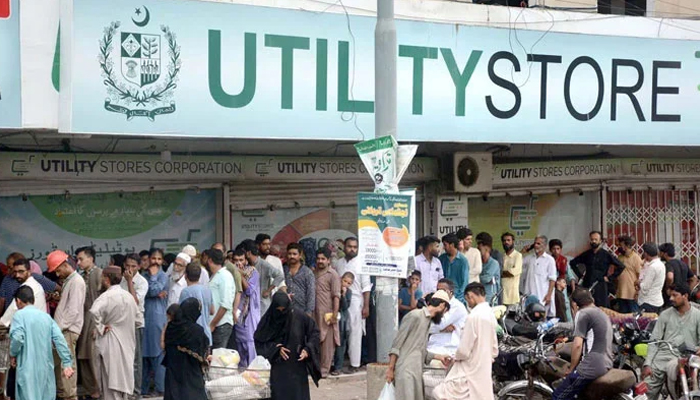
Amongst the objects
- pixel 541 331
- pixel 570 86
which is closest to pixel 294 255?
pixel 541 331

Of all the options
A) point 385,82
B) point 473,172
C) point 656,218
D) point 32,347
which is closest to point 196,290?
point 32,347

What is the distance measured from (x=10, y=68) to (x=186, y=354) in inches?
129

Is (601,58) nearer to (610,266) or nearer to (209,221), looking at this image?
(610,266)

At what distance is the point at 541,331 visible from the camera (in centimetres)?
1141

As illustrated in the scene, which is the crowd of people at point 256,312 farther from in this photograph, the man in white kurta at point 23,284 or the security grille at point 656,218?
the security grille at point 656,218

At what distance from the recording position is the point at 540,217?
1850cm

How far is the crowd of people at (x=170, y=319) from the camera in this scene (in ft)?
35.8

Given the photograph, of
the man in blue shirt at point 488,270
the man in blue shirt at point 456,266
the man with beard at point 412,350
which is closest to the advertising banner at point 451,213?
the man in blue shirt at point 488,270

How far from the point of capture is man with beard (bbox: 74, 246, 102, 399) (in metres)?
12.2

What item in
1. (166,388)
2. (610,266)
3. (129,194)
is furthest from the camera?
(610,266)

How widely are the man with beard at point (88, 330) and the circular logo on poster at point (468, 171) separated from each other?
247 inches

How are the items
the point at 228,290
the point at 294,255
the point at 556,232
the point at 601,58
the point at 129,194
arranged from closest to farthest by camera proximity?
the point at 228,290 → the point at 294,255 → the point at 129,194 → the point at 601,58 → the point at 556,232


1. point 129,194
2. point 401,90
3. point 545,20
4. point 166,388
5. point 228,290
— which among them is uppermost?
point 545,20

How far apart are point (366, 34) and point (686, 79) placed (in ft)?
16.6
